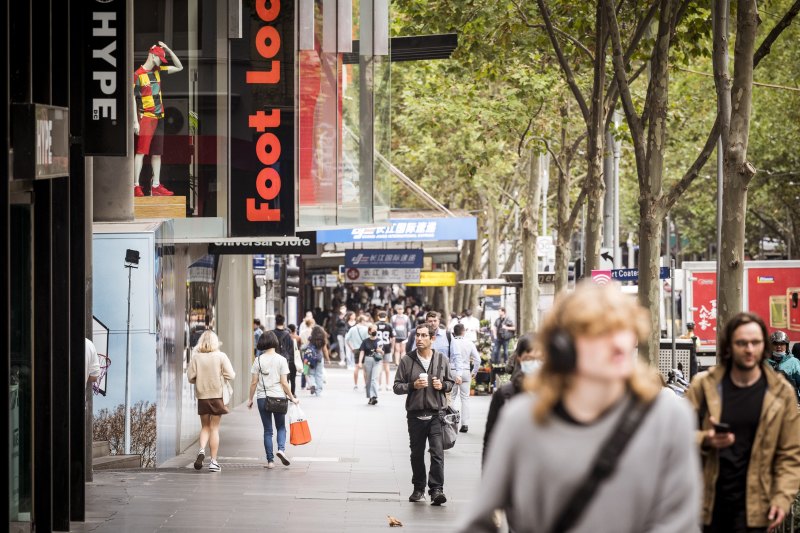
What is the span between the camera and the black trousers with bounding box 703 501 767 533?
5801mm

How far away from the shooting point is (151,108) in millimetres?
15680

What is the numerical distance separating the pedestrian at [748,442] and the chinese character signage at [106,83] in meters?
5.33

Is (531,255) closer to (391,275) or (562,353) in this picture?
(391,275)

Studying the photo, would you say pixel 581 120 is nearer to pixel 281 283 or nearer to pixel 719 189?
pixel 281 283

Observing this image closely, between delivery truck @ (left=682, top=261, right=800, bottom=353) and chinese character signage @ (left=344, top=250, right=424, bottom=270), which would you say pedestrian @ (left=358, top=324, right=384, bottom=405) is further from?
chinese character signage @ (left=344, top=250, right=424, bottom=270)

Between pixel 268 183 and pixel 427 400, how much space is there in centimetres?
469

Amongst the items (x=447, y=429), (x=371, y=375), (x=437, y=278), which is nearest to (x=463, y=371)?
(x=447, y=429)

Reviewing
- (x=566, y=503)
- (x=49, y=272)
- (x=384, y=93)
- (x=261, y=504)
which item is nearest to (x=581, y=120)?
(x=384, y=93)

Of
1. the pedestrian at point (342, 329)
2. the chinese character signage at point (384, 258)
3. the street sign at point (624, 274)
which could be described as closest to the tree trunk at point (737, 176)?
the street sign at point (624, 274)

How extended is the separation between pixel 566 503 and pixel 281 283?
3536 cm

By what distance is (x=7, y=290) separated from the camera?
298 inches

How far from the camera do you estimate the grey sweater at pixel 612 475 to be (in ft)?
11.1

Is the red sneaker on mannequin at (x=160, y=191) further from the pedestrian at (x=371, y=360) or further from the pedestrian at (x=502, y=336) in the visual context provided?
the pedestrian at (x=502, y=336)

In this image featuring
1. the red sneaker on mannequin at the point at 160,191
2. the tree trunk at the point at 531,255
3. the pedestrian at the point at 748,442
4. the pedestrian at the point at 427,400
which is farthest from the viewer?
the tree trunk at the point at 531,255
